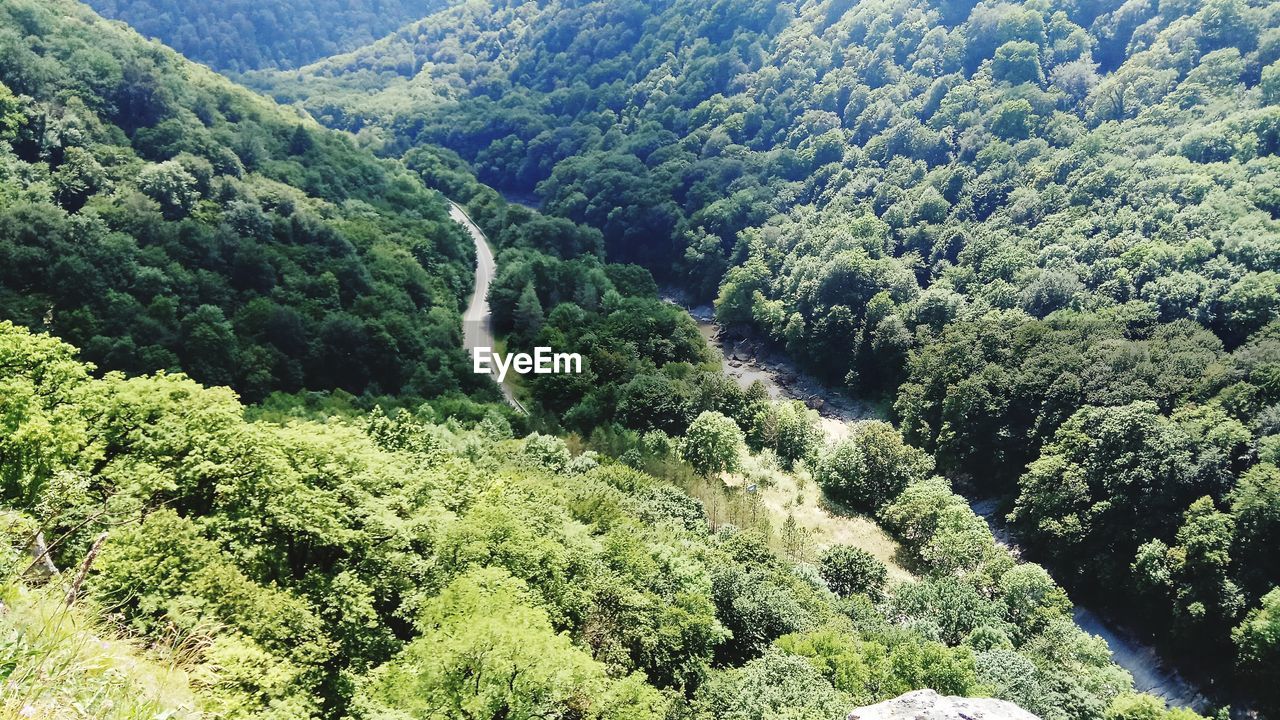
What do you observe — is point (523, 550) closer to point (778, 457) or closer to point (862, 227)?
point (778, 457)

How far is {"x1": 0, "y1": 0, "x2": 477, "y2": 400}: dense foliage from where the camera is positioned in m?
51.6

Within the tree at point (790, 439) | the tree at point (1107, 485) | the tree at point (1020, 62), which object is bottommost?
the tree at point (790, 439)

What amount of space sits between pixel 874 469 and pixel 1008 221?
47300 millimetres

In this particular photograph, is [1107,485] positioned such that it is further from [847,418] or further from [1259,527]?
[847,418]

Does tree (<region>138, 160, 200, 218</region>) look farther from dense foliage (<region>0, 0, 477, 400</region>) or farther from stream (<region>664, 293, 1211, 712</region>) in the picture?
stream (<region>664, 293, 1211, 712</region>)

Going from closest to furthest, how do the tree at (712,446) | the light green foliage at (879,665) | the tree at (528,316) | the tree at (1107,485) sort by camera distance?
the light green foliage at (879,665), the tree at (1107,485), the tree at (712,446), the tree at (528,316)

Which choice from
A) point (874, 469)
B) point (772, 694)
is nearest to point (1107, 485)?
point (874, 469)

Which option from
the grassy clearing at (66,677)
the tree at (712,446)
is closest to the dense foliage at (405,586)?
the grassy clearing at (66,677)

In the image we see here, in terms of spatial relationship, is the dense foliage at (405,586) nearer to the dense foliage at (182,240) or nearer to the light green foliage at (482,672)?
the light green foliage at (482,672)

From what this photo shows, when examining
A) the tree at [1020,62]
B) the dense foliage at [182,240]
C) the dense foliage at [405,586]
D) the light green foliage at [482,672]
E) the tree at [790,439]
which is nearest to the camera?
the light green foliage at [482,672]

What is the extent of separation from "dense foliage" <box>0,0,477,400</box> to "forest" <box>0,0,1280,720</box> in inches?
14.4

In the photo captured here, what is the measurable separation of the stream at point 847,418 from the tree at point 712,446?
61.8 feet

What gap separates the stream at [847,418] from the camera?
45469mm

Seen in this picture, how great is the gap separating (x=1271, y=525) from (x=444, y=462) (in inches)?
1978
